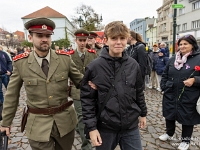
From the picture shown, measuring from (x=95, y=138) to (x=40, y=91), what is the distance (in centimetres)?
84

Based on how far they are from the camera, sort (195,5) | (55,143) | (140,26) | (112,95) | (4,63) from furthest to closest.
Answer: (140,26) → (195,5) → (4,63) → (55,143) → (112,95)

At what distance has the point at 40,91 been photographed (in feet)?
6.98

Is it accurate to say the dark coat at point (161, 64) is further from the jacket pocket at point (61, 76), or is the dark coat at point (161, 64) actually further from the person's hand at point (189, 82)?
the jacket pocket at point (61, 76)

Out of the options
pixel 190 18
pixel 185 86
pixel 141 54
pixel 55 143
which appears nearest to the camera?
pixel 55 143

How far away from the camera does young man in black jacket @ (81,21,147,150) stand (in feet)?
6.28

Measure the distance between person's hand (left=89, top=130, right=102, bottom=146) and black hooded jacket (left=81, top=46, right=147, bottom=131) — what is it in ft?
0.15

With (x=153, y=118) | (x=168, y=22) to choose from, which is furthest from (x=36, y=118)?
(x=168, y=22)

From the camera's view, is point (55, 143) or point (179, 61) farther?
point (179, 61)

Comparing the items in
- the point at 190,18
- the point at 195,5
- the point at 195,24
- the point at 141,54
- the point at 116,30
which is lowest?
the point at 141,54

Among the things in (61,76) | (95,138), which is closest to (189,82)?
(95,138)

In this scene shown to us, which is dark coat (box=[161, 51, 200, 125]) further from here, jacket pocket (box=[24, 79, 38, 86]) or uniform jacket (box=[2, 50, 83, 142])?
jacket pocket (box=[24, 79, 38, 86])

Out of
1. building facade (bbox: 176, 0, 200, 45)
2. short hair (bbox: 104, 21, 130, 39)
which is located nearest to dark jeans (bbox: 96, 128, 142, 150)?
short hair (bbox: 104, 21, 130, 39)

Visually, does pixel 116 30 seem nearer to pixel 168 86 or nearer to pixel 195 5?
pixel 168 86

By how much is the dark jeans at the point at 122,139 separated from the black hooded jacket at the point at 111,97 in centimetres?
8
